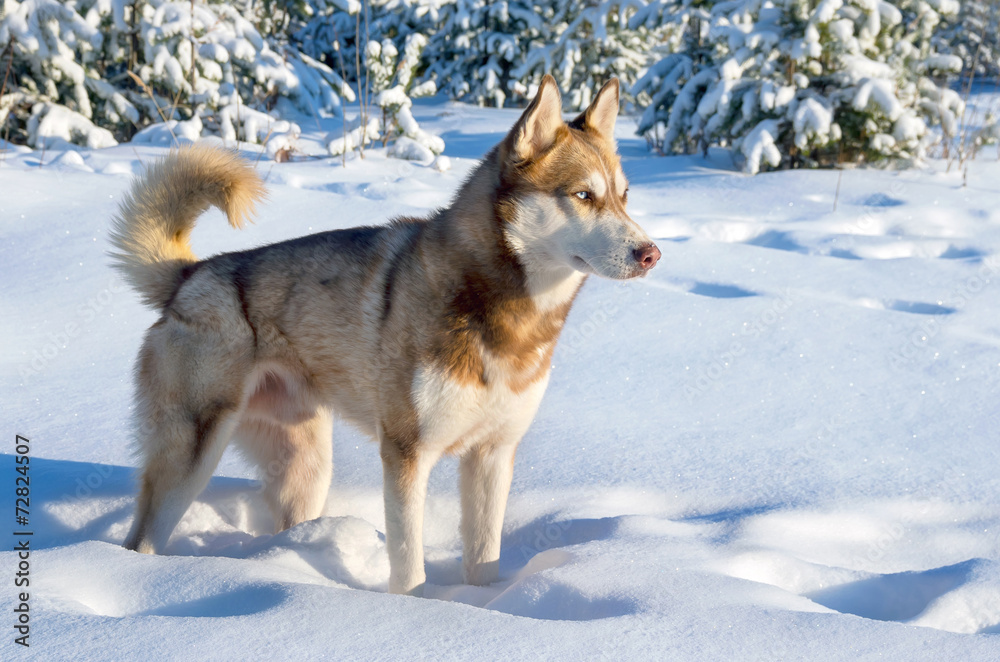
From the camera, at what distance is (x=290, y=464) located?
275 centimetres

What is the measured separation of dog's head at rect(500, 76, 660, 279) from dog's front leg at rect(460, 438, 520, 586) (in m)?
0.64

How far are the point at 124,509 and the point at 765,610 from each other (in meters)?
2.07

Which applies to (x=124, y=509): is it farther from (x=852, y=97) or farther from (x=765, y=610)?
(x=852, y=97)

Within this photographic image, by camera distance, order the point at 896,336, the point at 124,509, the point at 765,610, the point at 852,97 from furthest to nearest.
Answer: the point at 852,97, the point at 896,336, the point at 124,509, the point at 765,610

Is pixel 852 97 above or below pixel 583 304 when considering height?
above

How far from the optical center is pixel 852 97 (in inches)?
273

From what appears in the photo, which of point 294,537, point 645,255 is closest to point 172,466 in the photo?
point 294,537

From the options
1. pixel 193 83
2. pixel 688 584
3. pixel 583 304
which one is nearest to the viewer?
pixel 688 584

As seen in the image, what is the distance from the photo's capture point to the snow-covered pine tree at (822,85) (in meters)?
6.93

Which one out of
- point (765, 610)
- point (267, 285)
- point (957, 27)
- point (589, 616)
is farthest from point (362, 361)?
point (957, 27)

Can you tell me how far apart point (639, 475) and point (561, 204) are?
1256 mm

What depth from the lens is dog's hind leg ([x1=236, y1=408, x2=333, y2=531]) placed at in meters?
2.73

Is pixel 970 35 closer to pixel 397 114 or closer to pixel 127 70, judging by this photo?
pixel 397 114
